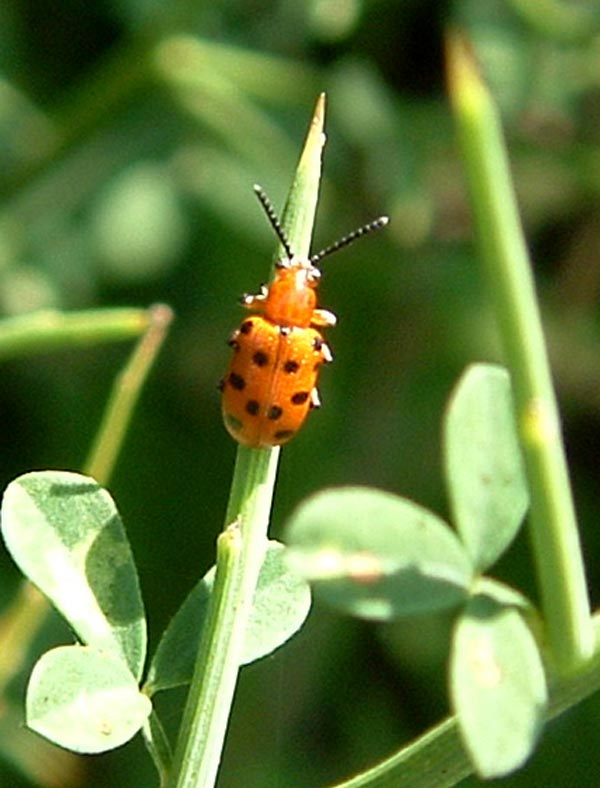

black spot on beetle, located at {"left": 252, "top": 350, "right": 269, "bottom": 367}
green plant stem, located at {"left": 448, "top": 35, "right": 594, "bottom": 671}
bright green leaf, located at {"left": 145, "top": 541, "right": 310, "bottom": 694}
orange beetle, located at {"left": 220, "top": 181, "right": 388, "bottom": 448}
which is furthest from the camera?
black spot on beetle, located at {"left": 252, "top": 350, "right": 269, "bottom": 367}

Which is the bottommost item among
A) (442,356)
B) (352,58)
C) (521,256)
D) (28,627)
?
(28,627)

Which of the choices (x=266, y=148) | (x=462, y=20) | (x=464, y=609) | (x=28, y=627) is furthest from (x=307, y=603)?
(x=462, y=20)

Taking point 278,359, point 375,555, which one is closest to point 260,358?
point 278,359

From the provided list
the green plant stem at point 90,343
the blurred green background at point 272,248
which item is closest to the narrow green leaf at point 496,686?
the green plant stem at point 90,343

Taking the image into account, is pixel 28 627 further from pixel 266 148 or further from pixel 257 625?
pixel 266 148

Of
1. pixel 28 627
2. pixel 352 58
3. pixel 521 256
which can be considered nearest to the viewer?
pixel 521 256

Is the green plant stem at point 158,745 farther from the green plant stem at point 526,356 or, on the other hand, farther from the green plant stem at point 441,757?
the green plant stem at point 526,356

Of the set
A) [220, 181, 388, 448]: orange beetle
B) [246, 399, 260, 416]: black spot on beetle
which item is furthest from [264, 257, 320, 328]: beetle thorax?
[246, 399, 260, 416]: black spot on beetle

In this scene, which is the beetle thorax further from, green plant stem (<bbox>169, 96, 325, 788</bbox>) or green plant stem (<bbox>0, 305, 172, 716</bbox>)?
green plant stem (<bbox>169, 96, 325, 788</bbox>)
